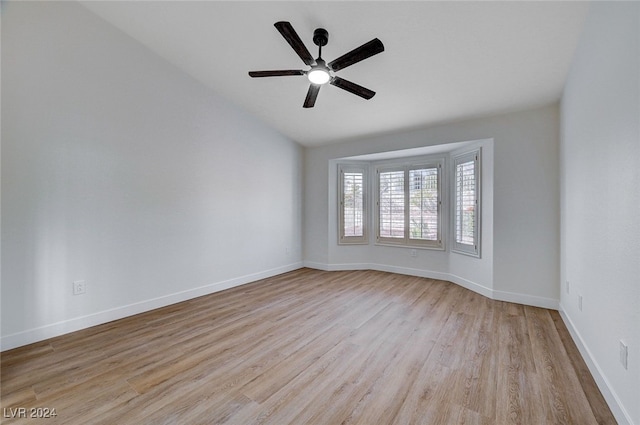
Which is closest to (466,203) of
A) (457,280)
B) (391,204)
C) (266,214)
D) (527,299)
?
(457,280)

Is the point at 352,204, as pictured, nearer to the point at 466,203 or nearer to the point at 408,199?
the point at 408,199

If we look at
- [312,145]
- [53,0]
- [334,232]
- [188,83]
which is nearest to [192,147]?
[188,83]

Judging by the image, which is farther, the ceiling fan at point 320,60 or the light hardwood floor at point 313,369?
the ceiling fan at point 320,60

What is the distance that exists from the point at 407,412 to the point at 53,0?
454 cm

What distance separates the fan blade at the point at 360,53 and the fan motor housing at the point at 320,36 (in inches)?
13.9

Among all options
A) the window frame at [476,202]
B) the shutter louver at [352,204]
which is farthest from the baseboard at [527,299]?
the shutter louver at [352,204]

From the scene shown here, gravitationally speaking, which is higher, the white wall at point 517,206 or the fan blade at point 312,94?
the fan blade at point 312,94

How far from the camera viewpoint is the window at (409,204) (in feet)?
15.3

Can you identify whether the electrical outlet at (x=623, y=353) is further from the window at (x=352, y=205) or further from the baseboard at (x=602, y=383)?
the window at (x=352, y=205)

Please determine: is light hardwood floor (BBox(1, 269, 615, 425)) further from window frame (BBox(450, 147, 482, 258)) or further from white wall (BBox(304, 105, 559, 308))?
window frame (BBox(450, 147, 482, 258))

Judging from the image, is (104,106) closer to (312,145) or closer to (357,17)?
(357,17)

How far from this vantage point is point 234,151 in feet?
13.8

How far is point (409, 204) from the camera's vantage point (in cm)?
495

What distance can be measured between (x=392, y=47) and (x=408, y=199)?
9.19 feet
